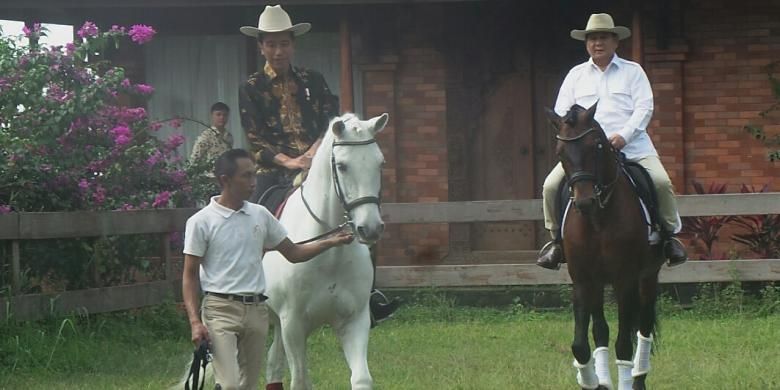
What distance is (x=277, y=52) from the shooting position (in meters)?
9.30

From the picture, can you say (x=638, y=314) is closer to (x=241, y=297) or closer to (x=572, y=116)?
(x=572, y=116)

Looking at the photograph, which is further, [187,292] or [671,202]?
[671,202]

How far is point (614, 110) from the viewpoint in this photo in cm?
1017

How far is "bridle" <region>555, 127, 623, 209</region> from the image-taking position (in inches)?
366

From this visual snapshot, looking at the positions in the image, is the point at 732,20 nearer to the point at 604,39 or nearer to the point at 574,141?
the point at 604,39

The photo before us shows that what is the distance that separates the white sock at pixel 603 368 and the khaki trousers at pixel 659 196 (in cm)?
105

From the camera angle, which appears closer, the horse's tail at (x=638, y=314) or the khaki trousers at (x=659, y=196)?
the horse's tail at (x=638, y=314)

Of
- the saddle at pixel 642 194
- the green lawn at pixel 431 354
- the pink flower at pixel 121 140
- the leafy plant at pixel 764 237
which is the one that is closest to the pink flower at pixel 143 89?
the pink flower at pixel 121 140

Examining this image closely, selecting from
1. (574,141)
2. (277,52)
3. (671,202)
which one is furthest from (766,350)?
(277,52)

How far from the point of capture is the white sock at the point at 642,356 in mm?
10131

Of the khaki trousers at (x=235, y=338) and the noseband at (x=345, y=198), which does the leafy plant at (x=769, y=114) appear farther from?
the khaki trousers at (x=235, y=338)

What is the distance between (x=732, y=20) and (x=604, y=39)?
7.68 m

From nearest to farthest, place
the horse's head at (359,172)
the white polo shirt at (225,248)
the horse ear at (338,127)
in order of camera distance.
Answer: the white polo shirt at (225,248) < the horse's head at (359,172) < the horse ear at (338,127)

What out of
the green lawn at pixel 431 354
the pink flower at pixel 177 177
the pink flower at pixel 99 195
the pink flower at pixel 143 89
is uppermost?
the pink flower at pixel 143 89
